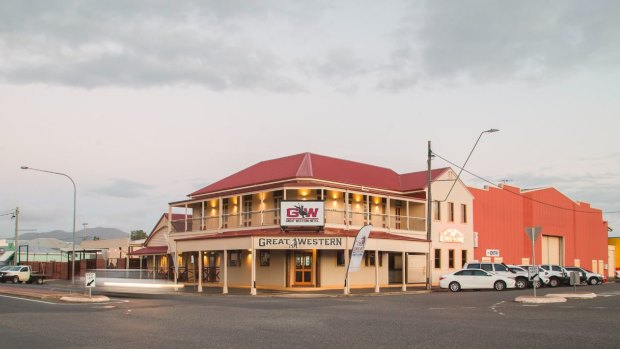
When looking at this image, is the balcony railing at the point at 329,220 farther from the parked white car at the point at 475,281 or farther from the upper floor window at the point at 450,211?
the parked white car at the point at 475,281

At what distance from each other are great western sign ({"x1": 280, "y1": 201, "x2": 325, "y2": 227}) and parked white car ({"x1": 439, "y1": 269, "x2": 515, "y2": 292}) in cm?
781

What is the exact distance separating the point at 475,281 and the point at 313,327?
22.3 metres

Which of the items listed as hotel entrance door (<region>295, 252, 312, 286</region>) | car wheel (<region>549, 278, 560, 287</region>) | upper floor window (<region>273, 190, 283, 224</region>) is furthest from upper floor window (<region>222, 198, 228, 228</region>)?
car wheel (<region>549, 278, 560, 287</region>)

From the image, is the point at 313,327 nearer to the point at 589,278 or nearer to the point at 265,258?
the point at 265,258

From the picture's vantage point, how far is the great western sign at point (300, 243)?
3422 cm

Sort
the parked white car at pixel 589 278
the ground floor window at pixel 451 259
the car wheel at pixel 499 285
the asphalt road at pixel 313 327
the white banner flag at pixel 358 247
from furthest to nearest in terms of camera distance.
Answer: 1. the ground floor window at pixel 451 259
2. the parked white car at pixel 589 278
3. the car wheel at pixel 499 285
4. the white banner flag at pixel 358 247
5. the asphalt road at pixel 313 327

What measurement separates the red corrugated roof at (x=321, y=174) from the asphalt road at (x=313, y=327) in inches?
801

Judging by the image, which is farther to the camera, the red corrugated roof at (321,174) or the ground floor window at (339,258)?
the red corrugated roof at (321,174)

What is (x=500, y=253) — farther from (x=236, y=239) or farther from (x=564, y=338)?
(x=564, y=338)

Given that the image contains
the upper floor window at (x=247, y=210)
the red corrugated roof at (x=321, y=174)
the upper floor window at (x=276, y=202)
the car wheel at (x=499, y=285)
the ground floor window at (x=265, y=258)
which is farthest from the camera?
the upper floor window at (x=247, y=210)

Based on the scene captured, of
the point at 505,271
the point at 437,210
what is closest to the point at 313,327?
the point at 505,271

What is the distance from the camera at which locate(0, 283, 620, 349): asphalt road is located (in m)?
12.3

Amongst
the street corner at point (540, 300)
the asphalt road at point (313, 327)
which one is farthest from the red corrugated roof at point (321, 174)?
the asphalt road at point (313, 327)

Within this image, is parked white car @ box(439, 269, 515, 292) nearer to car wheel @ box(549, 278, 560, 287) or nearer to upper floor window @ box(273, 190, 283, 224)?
car wheel @ box(549, 278, 560, 287)
